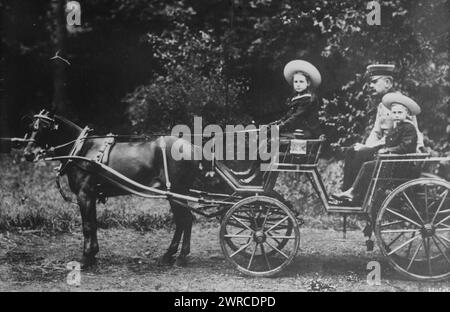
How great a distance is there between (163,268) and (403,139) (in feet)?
10.0

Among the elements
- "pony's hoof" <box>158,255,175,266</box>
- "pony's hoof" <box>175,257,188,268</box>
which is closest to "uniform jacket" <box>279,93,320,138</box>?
"pony's hoof" <box>175,257,188,268</box>

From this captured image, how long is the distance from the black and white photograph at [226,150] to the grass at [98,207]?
0.11 feet

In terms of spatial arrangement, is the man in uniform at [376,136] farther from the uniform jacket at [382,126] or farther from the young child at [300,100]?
the young child at [300,100]

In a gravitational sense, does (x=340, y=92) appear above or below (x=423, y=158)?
above

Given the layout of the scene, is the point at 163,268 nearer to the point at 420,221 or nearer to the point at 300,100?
the point at 300,100

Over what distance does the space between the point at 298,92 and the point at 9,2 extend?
28.1 ft

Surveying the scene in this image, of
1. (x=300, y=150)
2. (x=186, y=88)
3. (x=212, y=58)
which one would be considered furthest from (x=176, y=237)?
(x=212, y=58)

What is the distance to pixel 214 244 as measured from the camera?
7461mm

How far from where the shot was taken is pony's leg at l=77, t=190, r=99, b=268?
6020mm

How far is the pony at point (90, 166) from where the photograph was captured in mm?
6020

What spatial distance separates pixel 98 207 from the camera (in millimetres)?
8789

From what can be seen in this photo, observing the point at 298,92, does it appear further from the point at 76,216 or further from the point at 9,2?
the point at 9,2

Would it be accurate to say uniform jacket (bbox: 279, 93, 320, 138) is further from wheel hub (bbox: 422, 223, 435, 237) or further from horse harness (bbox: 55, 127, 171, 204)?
wheel hub (bbox: 422, 223, 435, 237)
